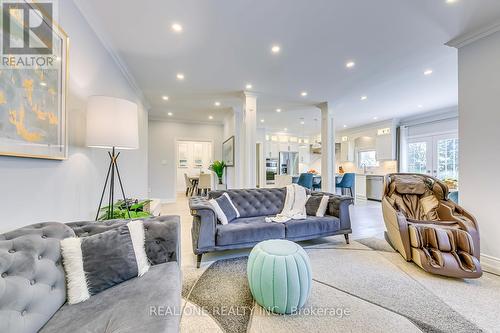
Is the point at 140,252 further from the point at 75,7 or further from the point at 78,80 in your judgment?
the point at 75,7

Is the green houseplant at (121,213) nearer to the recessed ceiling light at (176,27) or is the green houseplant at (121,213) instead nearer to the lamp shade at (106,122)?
the lamp shade at (106,122)

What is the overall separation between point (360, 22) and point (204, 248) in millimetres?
3081

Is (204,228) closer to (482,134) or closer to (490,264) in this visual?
(490,264)

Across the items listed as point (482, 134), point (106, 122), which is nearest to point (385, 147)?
point (482, 134)

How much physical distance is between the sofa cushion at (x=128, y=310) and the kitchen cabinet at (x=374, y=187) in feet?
24.0

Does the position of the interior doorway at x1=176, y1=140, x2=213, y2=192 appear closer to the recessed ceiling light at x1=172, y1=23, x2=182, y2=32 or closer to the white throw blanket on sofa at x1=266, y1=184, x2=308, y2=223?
the white throw blanket on sofa at x1=266, y1=184, x2=308, y2=223

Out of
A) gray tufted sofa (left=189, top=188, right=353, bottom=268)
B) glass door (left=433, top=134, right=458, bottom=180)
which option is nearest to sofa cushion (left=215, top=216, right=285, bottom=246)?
gray tufted sofa (left=189, top=188, right=353, bottom=268)

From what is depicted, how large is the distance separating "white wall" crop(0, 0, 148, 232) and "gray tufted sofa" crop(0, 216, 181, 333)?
33cm

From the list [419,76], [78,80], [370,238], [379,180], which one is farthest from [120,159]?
[379,180]

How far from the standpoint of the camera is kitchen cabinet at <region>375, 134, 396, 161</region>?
22.4ft

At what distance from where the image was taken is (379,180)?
6.95 metres

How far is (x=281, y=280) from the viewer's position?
5.04ft

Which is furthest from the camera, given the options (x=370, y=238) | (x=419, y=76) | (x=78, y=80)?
(x=419, y=76)

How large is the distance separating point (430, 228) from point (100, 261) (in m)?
2.95
